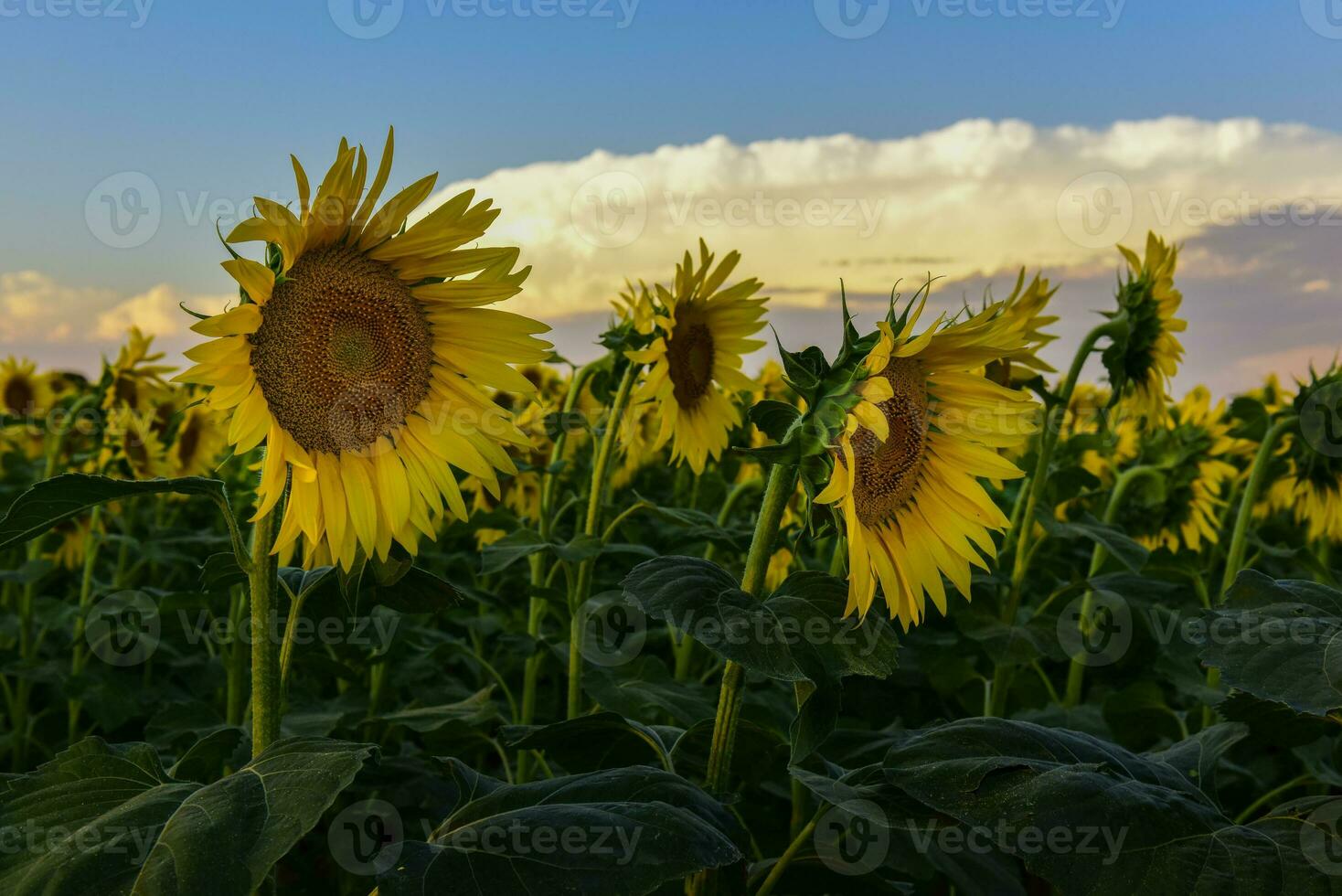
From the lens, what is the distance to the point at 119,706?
4004 mm

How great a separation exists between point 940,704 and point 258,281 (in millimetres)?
3246

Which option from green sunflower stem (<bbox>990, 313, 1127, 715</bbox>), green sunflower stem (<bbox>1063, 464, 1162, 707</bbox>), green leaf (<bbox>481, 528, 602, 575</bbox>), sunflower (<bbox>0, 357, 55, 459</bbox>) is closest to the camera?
green leaf (<bbox>481, 528, 602, 575</bbox>)

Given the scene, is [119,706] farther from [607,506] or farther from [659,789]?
[659,789]

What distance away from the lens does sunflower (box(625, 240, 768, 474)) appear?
11.1 ft

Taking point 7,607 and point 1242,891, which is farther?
point 7,607

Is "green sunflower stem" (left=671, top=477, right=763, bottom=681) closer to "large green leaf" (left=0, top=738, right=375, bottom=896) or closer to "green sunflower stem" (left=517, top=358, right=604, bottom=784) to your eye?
"green sunflower stem" (left=517, top=358, right=604, bottom=784)

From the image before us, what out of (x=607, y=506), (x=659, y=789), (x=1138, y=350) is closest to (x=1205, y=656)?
(x=659, y=789)

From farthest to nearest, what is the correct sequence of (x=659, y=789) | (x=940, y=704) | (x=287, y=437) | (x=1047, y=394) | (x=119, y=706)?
(x=940, y=704)
(x=119, y=706)
(x=1047, y=394)
(x=287, y=437)
(x=659, y=789)
